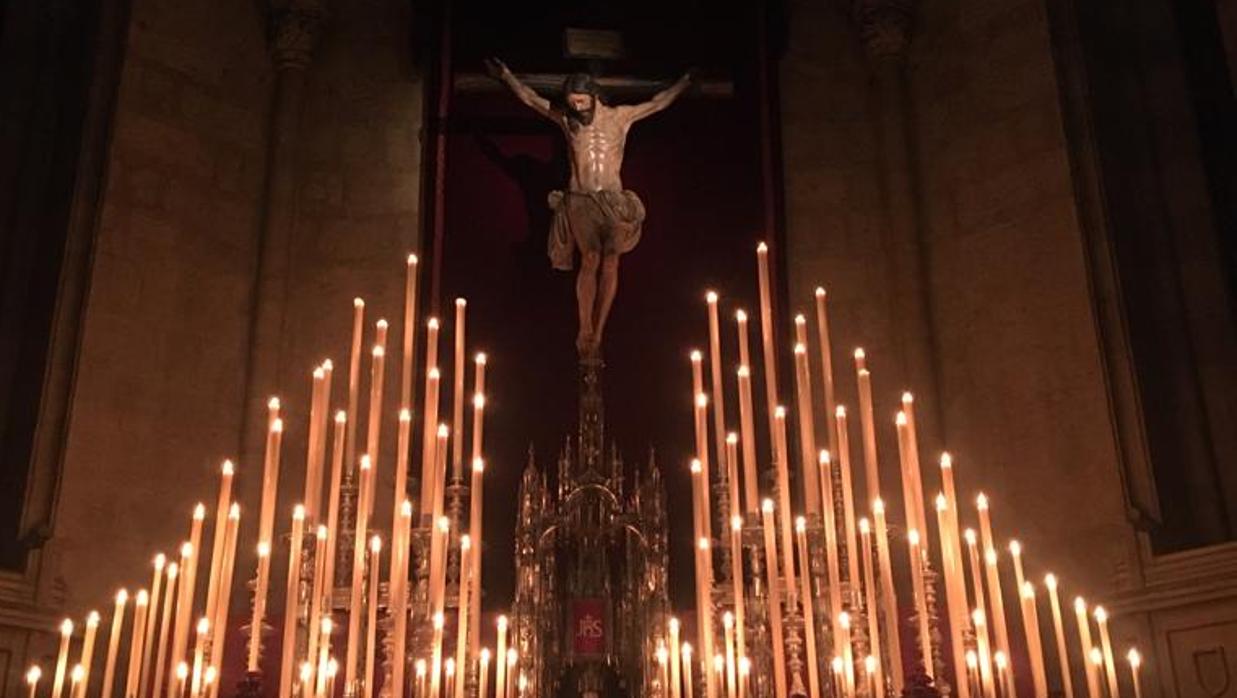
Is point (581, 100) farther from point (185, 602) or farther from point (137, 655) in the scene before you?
point (137, 655)

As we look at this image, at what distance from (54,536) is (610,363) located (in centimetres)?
342

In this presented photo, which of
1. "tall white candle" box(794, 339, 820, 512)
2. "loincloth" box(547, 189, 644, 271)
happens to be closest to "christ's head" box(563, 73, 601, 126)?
"loincloth" box(547, 189, 644, 271)

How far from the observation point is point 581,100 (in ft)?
25.6

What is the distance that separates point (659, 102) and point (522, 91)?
866mm

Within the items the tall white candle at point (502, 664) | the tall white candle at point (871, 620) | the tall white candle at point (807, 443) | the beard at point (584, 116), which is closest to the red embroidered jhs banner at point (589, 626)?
the tall white candle at point (502, 664)

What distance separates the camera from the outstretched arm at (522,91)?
796cm

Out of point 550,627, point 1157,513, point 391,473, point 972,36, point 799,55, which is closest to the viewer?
point 550,627

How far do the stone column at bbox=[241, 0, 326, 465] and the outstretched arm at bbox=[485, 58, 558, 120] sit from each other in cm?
161

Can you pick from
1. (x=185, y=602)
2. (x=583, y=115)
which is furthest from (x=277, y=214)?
(x=185, y=602)

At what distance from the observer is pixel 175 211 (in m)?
8.04

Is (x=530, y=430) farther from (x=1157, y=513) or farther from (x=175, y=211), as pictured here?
(x=1157, y=513)

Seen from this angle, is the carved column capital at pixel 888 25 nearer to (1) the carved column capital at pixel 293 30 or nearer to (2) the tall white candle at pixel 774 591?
(1) the carved column capital at pixel 293 30

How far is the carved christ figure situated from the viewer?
747 cm

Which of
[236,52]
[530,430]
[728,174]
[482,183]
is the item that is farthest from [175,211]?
[728,174]
